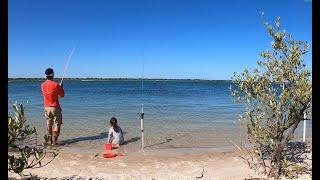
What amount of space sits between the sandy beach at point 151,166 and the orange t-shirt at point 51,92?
1.34 metres

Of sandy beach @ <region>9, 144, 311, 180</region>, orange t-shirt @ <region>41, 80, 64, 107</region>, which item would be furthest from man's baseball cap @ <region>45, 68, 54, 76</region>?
sandy beach @ <region>9, 144, 311, 180</region>

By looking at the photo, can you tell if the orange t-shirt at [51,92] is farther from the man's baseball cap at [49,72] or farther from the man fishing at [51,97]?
the man's baseball cap at [49,72]

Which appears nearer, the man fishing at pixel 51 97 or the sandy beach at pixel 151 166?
the sandy beach at pixel 151 166

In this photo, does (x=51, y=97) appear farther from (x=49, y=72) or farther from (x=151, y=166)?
(x=151, y=166)

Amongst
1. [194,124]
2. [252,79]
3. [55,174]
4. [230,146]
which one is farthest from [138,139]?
[252,79]

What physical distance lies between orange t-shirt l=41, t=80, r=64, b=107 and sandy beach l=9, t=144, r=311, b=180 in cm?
134

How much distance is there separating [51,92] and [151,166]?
364 cm

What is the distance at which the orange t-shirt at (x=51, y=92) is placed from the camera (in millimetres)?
10664

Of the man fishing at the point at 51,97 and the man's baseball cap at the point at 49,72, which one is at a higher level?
the man's baseball cap at the point at 49,72

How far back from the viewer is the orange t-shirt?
10664mm

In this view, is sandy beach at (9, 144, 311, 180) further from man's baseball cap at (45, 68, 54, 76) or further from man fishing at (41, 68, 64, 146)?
man's baseball cap at (45, 68, 54, 76)

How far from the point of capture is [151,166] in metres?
8.81

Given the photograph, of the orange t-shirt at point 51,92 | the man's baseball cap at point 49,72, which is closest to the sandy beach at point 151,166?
the orange t-shirt at point 51,92

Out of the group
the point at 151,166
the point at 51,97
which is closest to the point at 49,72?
the point at 51,97
